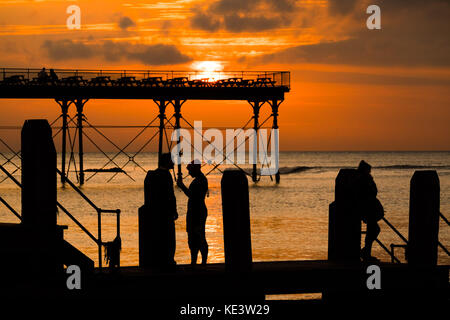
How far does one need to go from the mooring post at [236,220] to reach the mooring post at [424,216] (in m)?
2.13

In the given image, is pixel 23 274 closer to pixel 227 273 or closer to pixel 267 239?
pixel 227 273

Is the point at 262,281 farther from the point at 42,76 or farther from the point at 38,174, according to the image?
the point at 42,76

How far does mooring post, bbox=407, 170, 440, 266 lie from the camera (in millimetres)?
7934

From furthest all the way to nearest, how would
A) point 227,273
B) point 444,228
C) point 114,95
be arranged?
point 114,95 < point 444,228 < point 227,273

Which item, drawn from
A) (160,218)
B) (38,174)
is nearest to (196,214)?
(160,218)

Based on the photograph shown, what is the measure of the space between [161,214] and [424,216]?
3.10m

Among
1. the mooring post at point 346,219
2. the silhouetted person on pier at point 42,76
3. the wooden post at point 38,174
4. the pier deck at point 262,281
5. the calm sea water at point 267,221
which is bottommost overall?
the calm sea water at point 267,221

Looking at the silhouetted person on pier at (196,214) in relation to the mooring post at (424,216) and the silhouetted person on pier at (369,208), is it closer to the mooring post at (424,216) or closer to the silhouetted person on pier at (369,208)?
the silhouetted person on pier at (369,208)

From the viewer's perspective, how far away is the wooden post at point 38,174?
672 centimetres

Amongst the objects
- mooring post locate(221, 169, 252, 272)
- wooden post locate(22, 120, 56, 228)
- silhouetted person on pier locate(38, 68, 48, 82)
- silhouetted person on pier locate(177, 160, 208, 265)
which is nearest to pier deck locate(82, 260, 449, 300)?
mooring post locate(221, 169, 252, 272)

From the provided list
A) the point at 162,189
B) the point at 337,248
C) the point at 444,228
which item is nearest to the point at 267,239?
the point at 444,228

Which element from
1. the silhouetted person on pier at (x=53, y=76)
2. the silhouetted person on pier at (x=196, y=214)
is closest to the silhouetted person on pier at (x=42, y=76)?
the silhouetted person on pier at (x=53, y=76)
